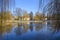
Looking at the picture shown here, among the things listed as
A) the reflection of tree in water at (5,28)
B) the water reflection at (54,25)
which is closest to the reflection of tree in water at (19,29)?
the reflection of tree in water at (5,28)

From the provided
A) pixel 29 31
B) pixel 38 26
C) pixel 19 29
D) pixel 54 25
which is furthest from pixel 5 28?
pixel 54 25

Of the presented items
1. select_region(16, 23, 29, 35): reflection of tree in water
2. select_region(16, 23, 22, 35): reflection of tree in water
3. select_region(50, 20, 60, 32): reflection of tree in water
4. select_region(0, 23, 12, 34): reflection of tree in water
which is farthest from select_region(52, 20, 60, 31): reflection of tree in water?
select_region(0, 23, 12, 34): reflection of tree in water

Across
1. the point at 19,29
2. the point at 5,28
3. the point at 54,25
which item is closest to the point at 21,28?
the point at 19,29

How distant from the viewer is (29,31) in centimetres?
261

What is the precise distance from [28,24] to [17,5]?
0.39 m

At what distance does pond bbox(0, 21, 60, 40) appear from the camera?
101 inches

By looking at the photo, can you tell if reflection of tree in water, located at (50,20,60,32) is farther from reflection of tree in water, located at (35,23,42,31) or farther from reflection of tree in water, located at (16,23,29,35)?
reflection of tree in water, located at (16,23,29,35)

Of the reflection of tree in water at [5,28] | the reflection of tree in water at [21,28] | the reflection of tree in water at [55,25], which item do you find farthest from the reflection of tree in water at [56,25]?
the reflection of tree in water at [5,28]

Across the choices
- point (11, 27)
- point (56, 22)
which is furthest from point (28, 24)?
point (56, 22)

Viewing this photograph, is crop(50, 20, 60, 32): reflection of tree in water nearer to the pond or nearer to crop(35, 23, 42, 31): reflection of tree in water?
the pond

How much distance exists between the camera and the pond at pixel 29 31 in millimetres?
2570

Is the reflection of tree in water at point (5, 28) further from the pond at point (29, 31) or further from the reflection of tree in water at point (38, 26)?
the reflection of tree in water at point (38, 26)

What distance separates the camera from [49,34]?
2.61 metres

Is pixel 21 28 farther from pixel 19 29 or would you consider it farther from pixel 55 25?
pixel 55 25
